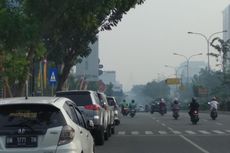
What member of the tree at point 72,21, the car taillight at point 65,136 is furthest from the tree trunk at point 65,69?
the car taillight at point 65,136

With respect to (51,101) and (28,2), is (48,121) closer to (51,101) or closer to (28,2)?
(51,101)

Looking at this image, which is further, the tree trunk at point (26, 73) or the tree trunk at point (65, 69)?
the tree trunk at point (65, 69)

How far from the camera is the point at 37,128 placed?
10.5 meters

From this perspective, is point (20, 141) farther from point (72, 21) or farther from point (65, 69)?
point (65, 69)

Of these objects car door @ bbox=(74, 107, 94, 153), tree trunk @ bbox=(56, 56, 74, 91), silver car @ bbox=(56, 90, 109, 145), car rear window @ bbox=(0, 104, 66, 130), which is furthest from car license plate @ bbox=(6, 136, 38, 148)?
tree trunk @ bbox=(56, 56, 74, 91)

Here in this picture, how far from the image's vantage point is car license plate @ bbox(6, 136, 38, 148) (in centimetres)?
1048

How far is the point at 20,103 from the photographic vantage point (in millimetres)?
10703

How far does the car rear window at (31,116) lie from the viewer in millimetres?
10555

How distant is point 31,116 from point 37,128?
0.22 m

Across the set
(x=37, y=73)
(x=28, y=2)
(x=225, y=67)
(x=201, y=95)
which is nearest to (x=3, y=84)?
(x=28, y=2)

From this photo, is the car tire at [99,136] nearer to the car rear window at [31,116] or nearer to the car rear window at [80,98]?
the car rear window at [80,98]

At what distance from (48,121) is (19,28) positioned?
1401cm

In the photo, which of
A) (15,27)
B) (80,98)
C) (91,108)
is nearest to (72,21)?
(15,27)

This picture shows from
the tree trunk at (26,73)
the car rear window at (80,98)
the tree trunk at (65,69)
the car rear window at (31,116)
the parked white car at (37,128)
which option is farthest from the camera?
the tree trunk at (65,69)
